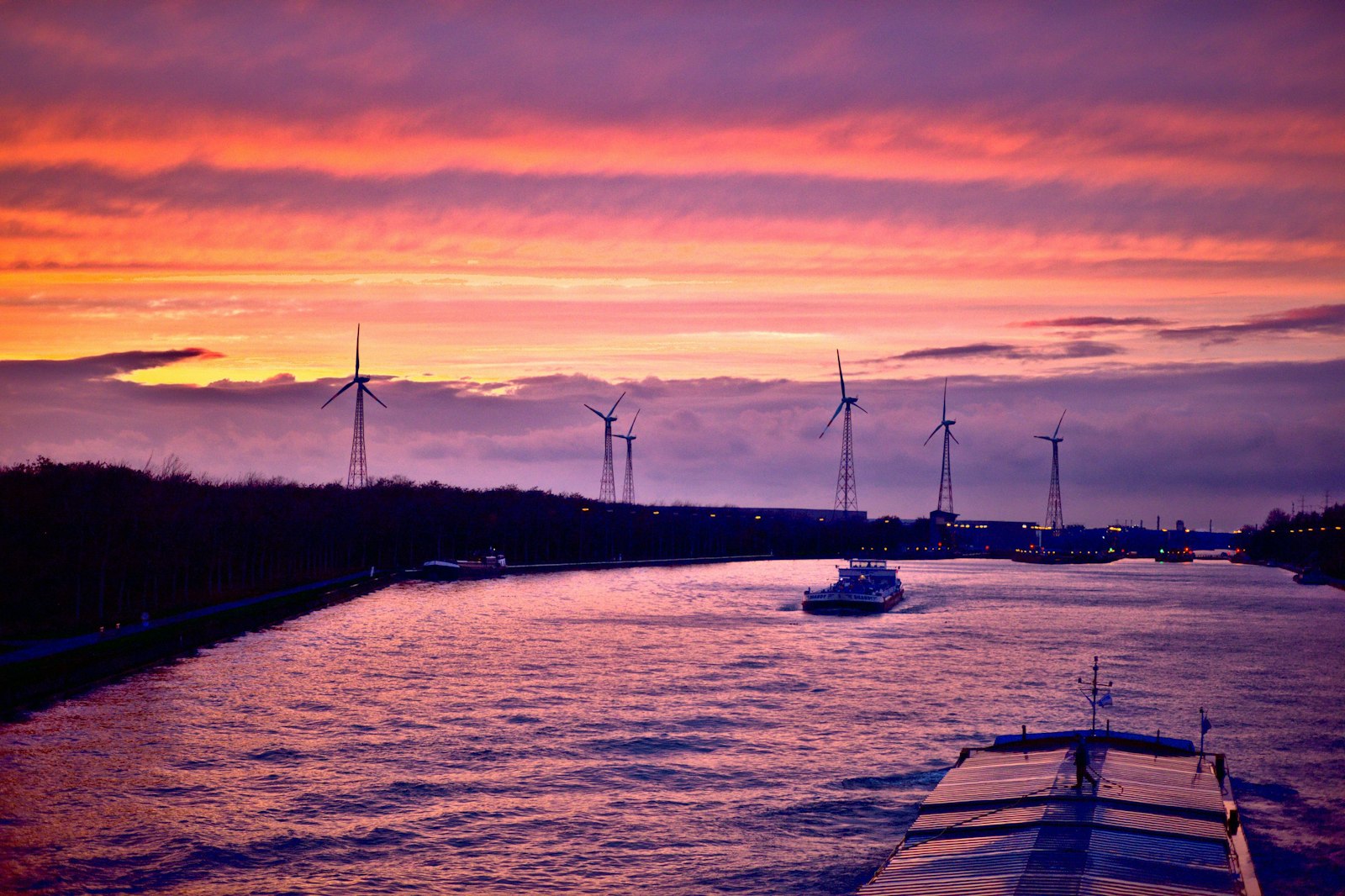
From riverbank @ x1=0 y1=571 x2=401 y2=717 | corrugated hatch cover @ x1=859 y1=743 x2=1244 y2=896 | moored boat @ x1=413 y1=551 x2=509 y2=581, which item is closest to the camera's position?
corrugated hatch cover @ x1=859 y1=743 x2=1244 y2=896

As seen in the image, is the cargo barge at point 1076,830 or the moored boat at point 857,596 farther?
the moored boat at point 857,596

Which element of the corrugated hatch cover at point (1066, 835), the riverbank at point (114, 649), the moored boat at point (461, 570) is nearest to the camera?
the corrugated hatch cover at point (1066, 835)

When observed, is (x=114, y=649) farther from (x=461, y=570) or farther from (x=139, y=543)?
(x=461, y=570)

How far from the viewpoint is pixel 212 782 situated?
1421 inches

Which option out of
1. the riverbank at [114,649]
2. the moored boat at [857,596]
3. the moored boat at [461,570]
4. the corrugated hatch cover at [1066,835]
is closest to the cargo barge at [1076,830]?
the corrugated hatch cover at [1066,835]

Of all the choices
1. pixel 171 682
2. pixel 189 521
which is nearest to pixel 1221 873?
pixel 171 682

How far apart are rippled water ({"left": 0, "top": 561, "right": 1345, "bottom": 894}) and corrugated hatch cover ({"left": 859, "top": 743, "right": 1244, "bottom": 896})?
2017mm

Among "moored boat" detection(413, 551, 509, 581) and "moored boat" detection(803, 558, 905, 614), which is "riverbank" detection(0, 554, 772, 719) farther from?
"moored boat" detection(413, 551, 509, 581)

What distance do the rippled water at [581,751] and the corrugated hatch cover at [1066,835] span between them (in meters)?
2.02

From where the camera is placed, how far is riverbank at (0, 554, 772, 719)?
150 ft

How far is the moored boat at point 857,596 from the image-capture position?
109 meters

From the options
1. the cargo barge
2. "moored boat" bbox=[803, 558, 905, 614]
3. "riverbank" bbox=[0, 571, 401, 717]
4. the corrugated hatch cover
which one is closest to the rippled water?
"riverbank" bbox=[0, 571, 401, 717]

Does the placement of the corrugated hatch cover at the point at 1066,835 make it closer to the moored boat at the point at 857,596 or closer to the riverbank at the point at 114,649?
the riverbank at the point at 114,649

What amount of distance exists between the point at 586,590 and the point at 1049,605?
157 feet
